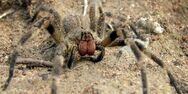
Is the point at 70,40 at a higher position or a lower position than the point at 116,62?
higher

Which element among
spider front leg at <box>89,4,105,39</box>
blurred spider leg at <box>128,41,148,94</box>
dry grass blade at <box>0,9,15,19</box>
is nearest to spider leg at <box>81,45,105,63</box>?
spider front leg at <box>89,4,105,39</box>

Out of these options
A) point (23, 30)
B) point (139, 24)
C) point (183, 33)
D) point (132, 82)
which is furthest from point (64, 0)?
point (132, 82)

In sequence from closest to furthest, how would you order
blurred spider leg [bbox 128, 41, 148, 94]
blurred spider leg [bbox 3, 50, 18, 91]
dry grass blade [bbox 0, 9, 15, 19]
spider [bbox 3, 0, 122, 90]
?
blurred spider leg [bbox 128, 41, 148, 94]
blurred spider leg [bbox 3, 50, 18, 91]
spider [bbox 3, 0, 122, 90]
dry grass blade [bbox 0, 9, 15, 19]

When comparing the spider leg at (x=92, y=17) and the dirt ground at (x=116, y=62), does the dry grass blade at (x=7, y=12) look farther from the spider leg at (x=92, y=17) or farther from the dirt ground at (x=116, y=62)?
the spider leg at (x=92, y=17)

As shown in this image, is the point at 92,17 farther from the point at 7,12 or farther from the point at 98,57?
the point at 7,12

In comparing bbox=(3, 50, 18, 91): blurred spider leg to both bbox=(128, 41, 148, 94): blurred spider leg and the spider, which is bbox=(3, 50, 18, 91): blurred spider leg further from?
bbox=(128, 41, 148, 94): blurred spider leg

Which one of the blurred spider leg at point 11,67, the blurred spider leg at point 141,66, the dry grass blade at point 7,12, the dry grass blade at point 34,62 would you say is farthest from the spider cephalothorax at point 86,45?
the dry grass blade at point 7,12

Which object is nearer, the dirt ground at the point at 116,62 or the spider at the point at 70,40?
the dirt ground at the point at 116,62

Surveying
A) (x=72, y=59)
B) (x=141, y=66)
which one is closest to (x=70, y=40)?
(x=72, y=59)
